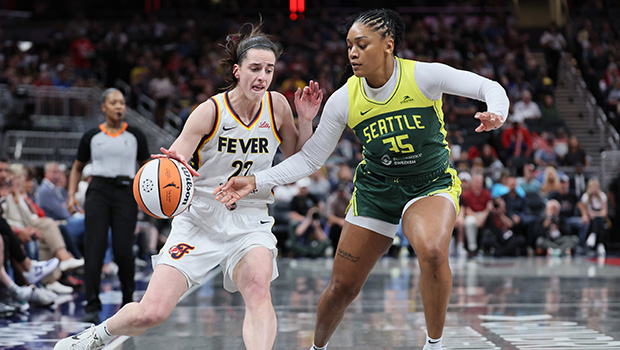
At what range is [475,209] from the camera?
44.8 ft

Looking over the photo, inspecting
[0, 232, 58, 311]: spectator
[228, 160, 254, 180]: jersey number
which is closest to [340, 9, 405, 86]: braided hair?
[228, 160, 254, 180]: jersey number

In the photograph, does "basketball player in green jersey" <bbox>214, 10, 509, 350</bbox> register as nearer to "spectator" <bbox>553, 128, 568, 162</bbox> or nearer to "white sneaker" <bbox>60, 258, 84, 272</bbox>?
"white sneaker" <bbox>60, 258, 84, 272</bbox>

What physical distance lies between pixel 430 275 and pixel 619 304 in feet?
14.1

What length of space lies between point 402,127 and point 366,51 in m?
0.48

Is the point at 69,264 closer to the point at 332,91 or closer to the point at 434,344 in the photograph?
the point at 434,344

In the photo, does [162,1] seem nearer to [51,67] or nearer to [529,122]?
[51,67]

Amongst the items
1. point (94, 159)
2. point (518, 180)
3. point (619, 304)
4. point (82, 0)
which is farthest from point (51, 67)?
point (619, 304)

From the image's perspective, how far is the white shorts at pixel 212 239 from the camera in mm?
4199

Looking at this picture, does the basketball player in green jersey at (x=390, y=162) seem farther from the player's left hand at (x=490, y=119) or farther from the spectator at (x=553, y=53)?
the spectator at (x=553, y=53)

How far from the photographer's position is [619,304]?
7727 mm

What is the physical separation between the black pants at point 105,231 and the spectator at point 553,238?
Answer: 343 inches

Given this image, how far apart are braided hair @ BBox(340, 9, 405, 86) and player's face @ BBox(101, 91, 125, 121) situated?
3062 mm

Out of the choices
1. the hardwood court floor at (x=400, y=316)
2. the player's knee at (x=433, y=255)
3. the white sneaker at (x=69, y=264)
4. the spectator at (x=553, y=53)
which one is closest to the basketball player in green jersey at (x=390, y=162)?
the player's knee at (x=433, y=255)

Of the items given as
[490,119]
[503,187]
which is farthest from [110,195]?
[503,187]
